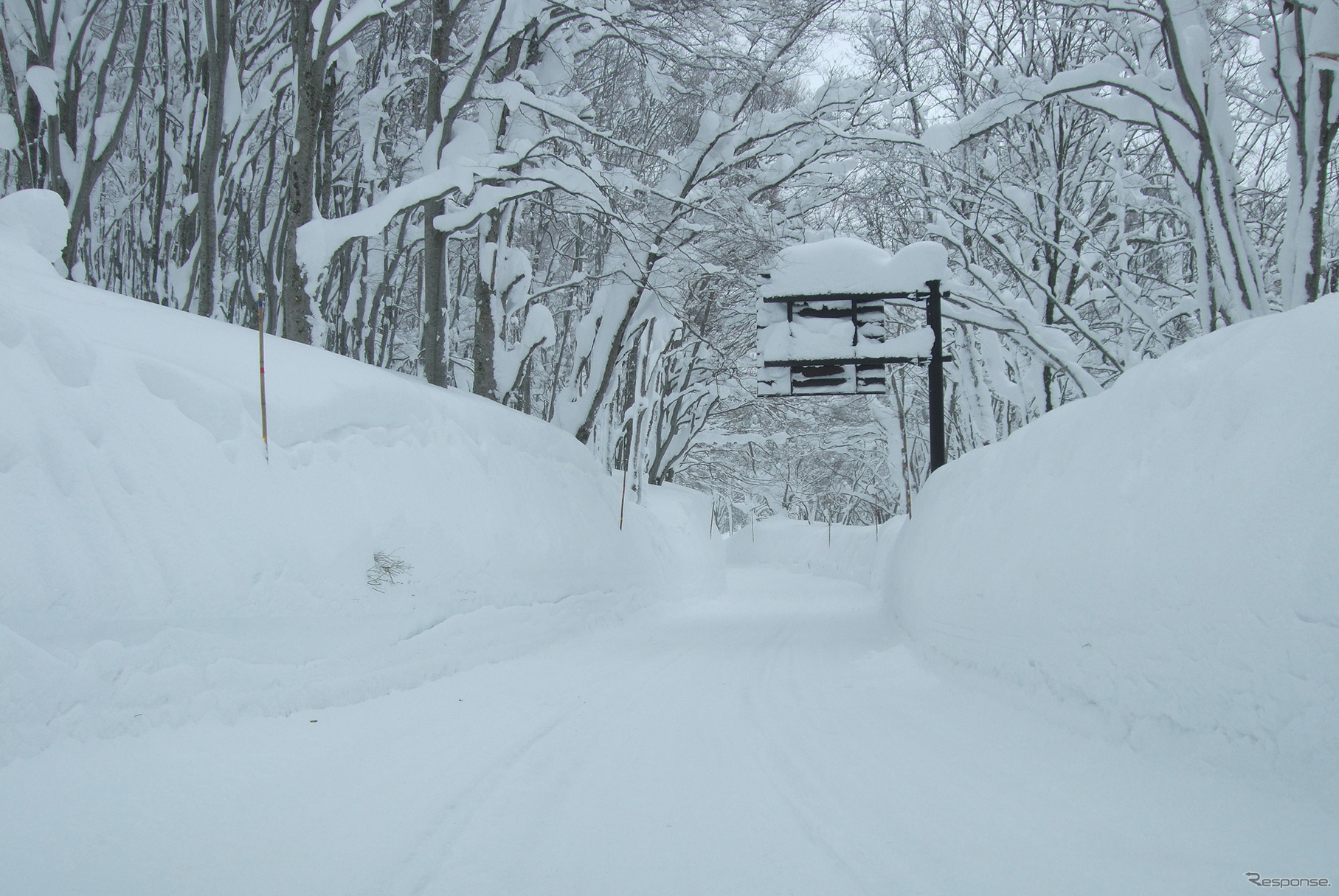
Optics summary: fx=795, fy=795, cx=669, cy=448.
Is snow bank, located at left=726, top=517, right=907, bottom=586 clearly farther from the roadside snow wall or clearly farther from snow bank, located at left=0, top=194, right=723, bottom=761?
snow bank, located at left=0, top=194, right=723, bottom=761

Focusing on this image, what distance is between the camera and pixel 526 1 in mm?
10938

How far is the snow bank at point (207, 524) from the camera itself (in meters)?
4.01

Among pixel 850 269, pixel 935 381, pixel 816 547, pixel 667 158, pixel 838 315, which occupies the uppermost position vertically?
pixel 667 158

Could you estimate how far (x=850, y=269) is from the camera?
12234 millimetres

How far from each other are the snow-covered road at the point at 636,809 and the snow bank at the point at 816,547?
1344 cm

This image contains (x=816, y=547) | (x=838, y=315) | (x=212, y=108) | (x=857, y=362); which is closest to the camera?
(x=212, y=108)

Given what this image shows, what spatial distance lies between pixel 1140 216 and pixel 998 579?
44.6 ft

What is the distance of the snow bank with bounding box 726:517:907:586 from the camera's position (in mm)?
24344

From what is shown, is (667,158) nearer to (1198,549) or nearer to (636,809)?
(1198,549)

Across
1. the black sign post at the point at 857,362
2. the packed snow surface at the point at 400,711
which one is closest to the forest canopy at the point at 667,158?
the black sign post at the point at 857,362

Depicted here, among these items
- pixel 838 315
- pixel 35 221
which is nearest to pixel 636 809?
pixel 35 221

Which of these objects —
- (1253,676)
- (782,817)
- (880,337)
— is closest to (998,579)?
(1253,676)

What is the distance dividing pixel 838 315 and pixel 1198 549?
953cm

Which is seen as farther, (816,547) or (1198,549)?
(816,547)
